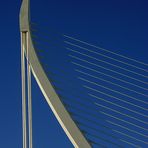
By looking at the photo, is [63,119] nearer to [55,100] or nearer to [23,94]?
[55,100]

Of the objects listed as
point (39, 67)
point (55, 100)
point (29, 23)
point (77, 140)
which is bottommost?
point (77, 140)

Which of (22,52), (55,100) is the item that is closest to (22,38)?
(22,52)

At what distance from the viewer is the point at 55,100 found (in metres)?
10.6

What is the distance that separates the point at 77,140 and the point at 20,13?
3.79m

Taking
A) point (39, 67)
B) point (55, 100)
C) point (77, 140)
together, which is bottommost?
A: point (77, 140)

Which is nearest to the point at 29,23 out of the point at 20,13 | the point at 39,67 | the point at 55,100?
the point at 20,13

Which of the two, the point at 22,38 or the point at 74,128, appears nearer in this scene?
the point at 74,128

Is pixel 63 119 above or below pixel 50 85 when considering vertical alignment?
below

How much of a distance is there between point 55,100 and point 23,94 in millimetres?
968

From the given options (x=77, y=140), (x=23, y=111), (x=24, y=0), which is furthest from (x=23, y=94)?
(x=24, y=0)

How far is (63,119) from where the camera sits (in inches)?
412

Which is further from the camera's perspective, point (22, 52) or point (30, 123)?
point (22, 52)

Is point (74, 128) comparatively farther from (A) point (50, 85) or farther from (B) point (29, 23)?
(B) point (29, 23)

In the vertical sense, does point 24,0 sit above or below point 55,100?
above
